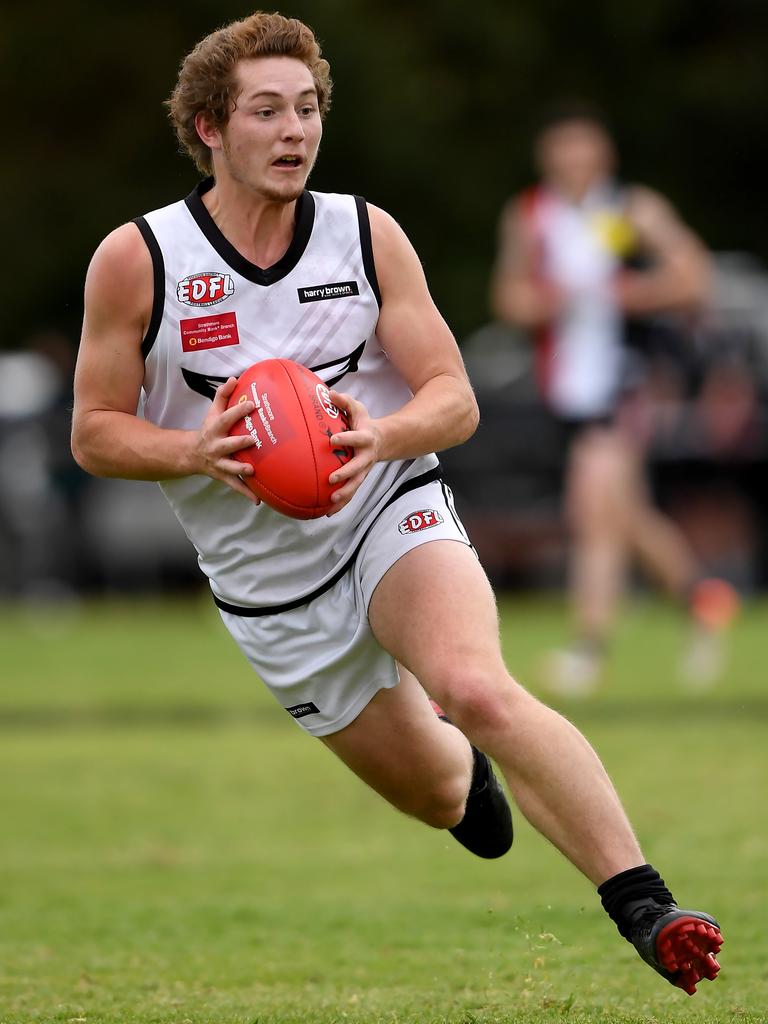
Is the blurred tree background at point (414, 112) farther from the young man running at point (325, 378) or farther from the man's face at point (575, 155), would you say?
the young man running at point (325, 378)

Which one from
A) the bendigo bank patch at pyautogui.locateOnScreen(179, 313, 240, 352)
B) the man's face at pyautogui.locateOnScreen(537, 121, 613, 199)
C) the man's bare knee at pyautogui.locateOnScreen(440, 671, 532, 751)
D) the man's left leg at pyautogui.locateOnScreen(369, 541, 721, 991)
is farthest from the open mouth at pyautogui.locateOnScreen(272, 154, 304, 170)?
the man's face at pyautogui.locateOnScreen(537, 121, 613, 199)

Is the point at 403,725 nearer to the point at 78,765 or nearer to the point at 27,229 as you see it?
the point at 78,765

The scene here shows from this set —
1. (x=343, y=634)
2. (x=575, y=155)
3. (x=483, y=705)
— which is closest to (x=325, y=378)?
(x=343, y=634)

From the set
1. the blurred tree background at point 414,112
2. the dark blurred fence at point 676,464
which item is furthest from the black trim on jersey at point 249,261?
the blurred tree background at point 414,112

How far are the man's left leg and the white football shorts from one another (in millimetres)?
227

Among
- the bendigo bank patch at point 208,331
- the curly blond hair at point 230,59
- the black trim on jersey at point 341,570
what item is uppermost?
the curly blond hair at point 230,59

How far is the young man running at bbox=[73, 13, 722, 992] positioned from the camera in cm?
492

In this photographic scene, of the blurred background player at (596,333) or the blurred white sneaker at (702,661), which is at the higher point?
the blurred background player at (596,333)

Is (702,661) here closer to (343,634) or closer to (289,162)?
(343,634)

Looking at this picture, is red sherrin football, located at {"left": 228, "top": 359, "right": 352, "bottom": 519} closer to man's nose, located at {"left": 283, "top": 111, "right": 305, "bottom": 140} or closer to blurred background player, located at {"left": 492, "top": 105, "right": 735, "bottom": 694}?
man's nose, located at {"left": 283, "top": 111, "right": 305, "bottom": 140}

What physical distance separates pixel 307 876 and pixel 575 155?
19.2 feet

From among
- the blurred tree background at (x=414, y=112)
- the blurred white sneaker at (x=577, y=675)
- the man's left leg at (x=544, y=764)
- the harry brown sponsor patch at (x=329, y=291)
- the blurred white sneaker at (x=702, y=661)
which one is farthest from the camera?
the blurred tree background at (x=414, y=112)

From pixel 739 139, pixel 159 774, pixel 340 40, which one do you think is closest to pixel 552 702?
pixel 159 774

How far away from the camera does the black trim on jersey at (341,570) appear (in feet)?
17.2
